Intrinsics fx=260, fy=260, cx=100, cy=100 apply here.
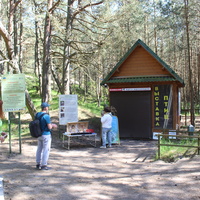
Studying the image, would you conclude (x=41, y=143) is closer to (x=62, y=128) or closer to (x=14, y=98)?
(x=14, y=98)

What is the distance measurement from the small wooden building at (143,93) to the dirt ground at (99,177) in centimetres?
325

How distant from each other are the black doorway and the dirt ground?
3170mm

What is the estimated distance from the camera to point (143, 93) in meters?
12.8

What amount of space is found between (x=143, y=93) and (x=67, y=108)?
12.6 feet

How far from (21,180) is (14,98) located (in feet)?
11.4

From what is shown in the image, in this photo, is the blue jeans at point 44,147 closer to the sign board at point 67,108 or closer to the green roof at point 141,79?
the sign board at point 67,108

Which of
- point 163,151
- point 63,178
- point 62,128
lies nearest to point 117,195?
point 63,178

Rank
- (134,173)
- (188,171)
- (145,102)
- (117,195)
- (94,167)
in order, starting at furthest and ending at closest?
(145,102), (94,167), (134,173), (188,171), (117,195)

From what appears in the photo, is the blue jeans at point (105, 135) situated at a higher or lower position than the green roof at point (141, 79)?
lower

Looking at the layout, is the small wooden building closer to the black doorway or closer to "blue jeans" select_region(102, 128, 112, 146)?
the black doorway

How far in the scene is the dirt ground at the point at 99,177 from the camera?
493cm

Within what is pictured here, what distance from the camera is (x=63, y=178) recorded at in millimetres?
6156

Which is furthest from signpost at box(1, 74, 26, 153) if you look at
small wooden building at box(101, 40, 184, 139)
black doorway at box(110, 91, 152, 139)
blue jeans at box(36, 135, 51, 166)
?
black doorway at box(110, 91, 152, 139)

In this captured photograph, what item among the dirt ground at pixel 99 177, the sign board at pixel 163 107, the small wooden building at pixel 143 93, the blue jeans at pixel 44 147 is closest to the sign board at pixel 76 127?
the dirt ground at pixel 99 177
